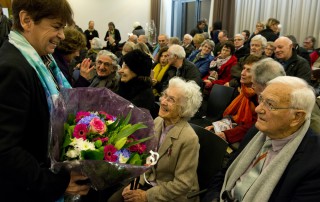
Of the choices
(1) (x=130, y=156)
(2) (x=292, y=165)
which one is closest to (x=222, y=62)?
(2) (x=292, y=165)

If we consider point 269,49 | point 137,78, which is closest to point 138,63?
point 137,78

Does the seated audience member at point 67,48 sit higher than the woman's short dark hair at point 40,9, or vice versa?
the woman's short dark hair at point 40,9

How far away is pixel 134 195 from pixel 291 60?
125 inches

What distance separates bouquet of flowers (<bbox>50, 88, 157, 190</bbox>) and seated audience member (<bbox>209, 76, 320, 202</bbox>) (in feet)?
2.10

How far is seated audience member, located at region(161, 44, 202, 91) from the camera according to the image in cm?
438

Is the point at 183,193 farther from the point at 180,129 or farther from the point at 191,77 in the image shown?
the point at 191,77

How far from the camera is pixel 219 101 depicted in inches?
136

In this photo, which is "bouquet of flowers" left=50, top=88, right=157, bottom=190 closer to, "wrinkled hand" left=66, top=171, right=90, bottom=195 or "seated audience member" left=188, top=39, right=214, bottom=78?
"wrinkled hand" left=66, top=171, right=90, bottom=195

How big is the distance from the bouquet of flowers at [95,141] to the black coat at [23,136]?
49 mm

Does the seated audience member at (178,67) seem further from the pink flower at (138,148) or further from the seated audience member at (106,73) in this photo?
the pink flower at (138,148)

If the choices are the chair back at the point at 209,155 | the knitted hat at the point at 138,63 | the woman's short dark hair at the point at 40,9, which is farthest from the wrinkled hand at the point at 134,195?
the knitted hat at the point at 138,63

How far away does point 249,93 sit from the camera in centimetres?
283

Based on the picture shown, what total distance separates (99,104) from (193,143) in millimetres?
815

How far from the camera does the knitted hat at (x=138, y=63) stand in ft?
9.71
